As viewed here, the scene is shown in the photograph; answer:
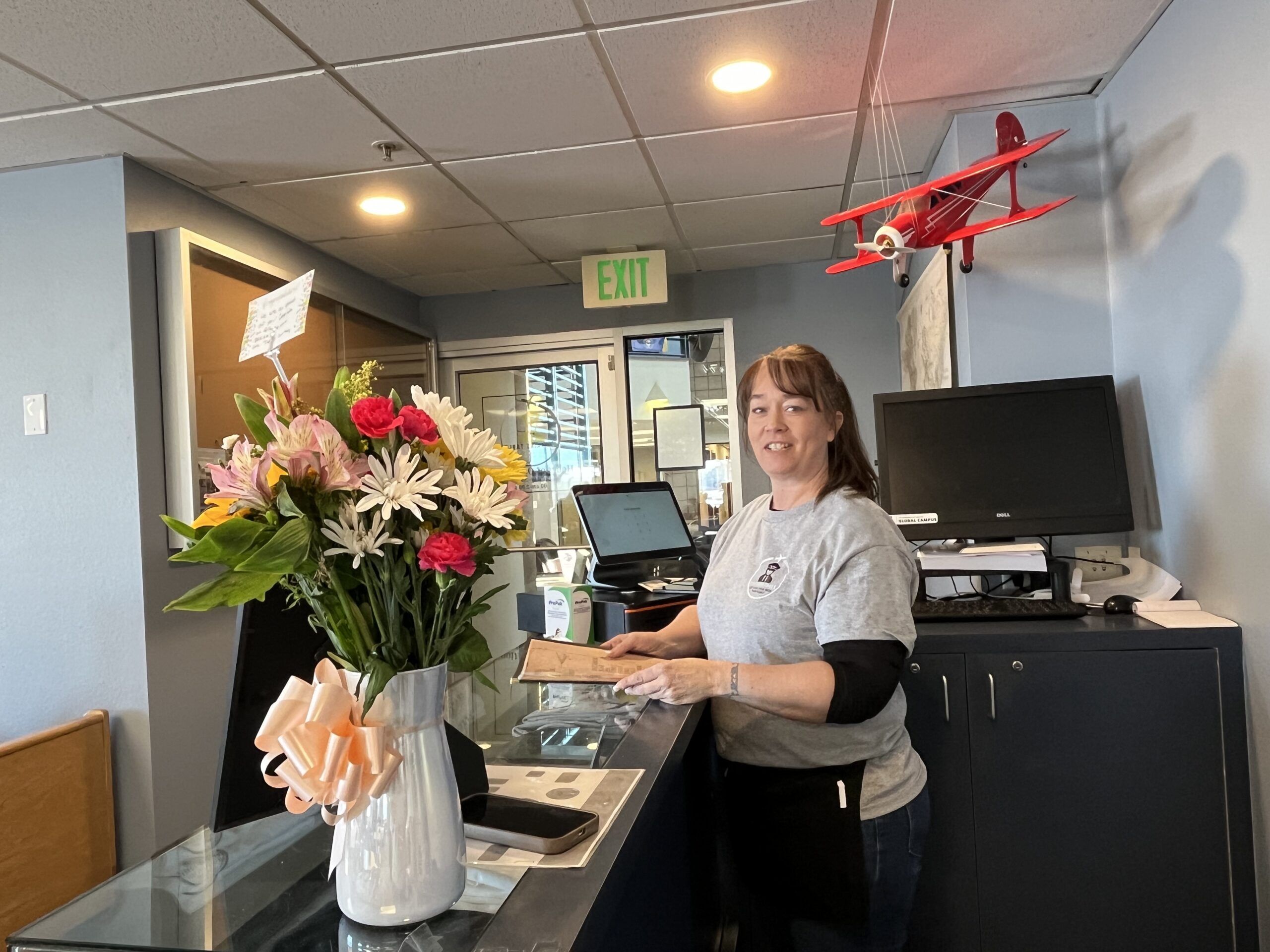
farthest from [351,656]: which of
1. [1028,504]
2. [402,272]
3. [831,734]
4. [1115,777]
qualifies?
[402,272]

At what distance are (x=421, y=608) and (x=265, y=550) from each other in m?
0.16

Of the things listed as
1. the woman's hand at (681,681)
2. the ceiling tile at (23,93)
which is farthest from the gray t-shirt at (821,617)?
the ceiling tile at (23,93)

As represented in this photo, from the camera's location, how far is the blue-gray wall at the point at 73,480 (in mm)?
2568

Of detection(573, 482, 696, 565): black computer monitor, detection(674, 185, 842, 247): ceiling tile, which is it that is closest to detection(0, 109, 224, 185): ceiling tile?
detection(573, 482, 696, 565): black computer monitor

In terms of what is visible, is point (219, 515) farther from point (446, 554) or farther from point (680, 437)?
point (680, 437)

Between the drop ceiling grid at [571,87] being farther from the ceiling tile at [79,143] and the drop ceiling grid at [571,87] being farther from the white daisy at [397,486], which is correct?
the white daisy at [397,486]

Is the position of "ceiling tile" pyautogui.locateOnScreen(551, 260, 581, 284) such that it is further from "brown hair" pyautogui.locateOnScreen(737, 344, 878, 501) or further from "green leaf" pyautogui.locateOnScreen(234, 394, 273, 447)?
"green leaf" pyautogui.locateOnScreen(234, 394, 273, 447)

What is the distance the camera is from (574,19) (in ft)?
6.41

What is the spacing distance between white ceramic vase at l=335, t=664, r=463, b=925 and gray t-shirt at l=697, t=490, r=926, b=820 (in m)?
0.67

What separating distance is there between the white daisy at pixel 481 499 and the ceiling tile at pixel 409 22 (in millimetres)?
1492

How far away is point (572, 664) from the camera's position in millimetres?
1316

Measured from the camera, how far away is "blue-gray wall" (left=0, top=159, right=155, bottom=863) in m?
2.57

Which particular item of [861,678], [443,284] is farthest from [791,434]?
[443,284]

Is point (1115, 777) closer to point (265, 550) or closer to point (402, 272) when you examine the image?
point (265, 550)
